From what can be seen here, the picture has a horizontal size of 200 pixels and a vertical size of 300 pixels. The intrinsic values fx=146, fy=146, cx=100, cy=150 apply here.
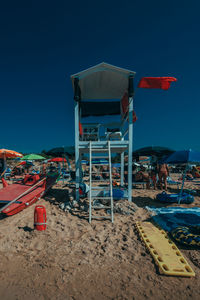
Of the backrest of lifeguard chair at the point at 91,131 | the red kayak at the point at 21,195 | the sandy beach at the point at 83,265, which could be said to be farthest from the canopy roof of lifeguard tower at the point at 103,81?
the sandy beach at the point at 83,265

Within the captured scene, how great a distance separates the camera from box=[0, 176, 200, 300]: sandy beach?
2332 mm

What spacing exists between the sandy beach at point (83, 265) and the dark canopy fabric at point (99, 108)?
21.2 ft

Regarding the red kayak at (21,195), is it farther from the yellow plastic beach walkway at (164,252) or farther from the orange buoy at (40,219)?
the yellow plastic beach walkway at (164,252)

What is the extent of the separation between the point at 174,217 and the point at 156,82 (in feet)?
16.6

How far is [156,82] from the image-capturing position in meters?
5.56

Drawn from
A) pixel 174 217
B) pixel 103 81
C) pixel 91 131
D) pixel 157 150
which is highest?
pixel 103 81

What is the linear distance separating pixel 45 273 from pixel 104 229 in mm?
1933

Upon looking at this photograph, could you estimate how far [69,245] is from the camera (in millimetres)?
3541

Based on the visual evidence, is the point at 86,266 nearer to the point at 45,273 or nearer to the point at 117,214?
the point at 45,273

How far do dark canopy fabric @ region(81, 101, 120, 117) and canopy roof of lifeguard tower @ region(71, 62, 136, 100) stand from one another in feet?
1.84

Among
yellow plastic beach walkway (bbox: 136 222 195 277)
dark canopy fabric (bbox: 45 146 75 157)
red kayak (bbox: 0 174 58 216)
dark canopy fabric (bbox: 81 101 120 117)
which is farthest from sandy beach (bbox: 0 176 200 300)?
dark canopy fabric (bbox: 81 101 120 117)

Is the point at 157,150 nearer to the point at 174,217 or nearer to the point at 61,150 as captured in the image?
the point at 174,217

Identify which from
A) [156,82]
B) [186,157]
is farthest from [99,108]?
[186,157]

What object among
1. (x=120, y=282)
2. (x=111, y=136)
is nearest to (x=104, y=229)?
(x=120, y=282)
